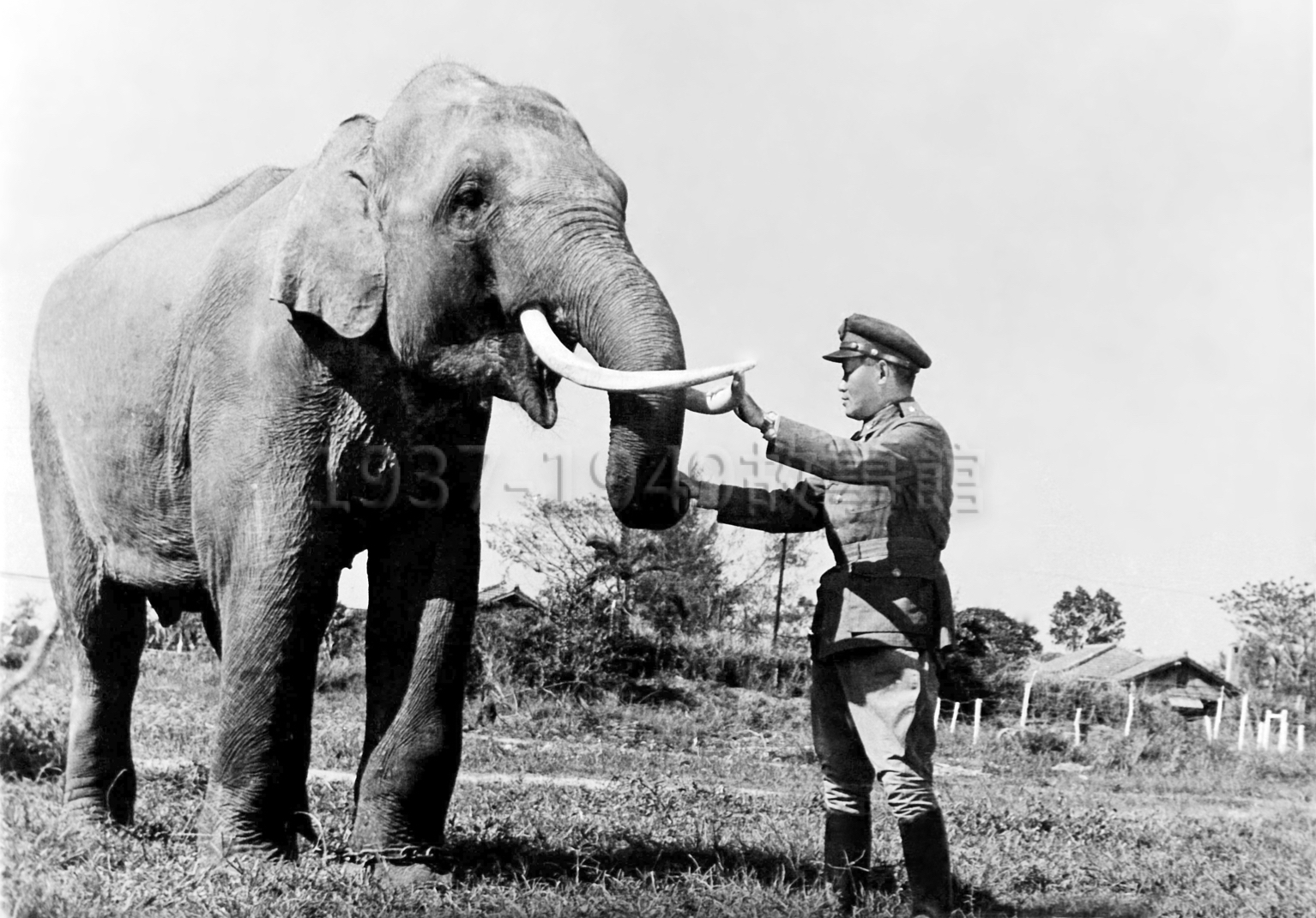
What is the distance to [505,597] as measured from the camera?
2433 cm

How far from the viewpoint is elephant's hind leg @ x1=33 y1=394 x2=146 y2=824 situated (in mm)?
6242

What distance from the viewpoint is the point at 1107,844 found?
7871 millimetres

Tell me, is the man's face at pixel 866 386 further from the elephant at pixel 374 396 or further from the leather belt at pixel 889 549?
the elephant at pixel 374 396

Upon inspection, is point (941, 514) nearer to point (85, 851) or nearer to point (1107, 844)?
point (85, 851)

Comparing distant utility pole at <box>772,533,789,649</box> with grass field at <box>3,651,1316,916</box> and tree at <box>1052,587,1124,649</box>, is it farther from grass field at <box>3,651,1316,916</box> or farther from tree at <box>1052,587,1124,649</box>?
tree at <box>1052,587,1124,649</box>

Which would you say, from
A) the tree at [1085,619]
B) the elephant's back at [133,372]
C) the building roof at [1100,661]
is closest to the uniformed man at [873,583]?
the elephant's back at [133,372]

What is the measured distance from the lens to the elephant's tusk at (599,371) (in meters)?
3.83

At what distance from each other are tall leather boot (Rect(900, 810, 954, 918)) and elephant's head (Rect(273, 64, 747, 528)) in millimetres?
1213

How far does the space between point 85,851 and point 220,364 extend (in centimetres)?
193

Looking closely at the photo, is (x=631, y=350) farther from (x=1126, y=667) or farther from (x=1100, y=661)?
(x=1100, y=661)

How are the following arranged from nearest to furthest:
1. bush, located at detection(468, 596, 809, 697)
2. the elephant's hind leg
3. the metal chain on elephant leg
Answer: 1. the metal chain on elephant leg
2. the elephant's hind leg
3. bush, located at detection(468, 596, 809, 697)

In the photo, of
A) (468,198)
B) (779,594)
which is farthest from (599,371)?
(779,594)

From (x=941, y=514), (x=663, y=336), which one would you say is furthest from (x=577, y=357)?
(x=941, y=514)

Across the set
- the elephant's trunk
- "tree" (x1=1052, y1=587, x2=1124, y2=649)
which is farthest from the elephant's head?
"tree" (x1=1052, y1=587, x2=1124, y2=649)
